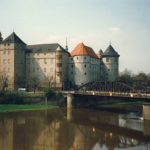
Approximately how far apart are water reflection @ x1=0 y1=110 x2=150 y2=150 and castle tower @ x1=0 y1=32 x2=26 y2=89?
33.2 metres

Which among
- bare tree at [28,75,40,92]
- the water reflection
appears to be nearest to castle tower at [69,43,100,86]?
bare tree at [28,75,40,92]

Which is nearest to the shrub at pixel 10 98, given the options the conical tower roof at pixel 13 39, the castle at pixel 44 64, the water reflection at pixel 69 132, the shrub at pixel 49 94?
the shrub at pixel 49 94

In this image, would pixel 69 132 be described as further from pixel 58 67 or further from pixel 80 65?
pixel 80 65

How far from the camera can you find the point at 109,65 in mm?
110625

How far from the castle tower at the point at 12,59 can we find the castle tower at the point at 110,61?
29.6 m

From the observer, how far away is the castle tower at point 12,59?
311 feet

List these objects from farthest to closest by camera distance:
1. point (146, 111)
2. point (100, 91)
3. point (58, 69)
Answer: point (58, 69) < point (100, 91) < point (146, 111)

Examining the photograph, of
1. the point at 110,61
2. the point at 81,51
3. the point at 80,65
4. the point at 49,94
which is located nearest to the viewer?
the point at 49,94

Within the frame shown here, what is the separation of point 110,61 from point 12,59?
34.1 m

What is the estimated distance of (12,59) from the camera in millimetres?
95625

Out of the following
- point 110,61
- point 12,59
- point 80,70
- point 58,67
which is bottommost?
point 80,70

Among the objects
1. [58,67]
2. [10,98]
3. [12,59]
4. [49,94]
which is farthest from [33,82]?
[10,98]

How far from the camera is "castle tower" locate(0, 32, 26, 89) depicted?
3738 inches

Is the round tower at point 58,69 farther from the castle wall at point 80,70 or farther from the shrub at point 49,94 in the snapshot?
the shrub at point 49,94
